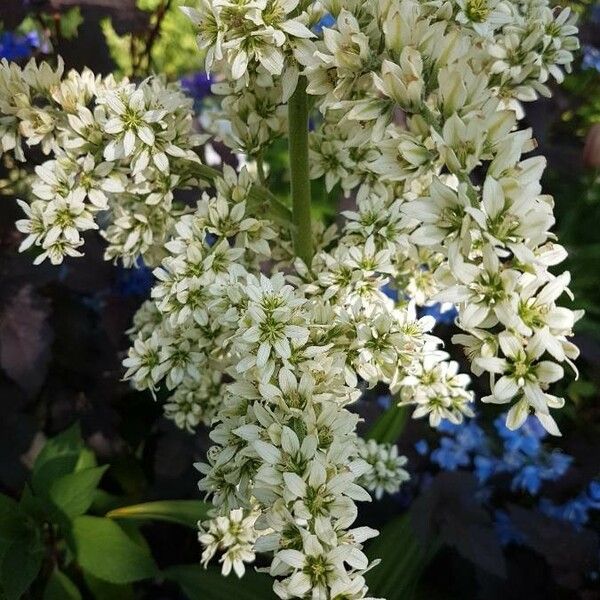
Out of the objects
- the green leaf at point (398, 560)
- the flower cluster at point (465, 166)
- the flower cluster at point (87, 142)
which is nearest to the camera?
the flower cluster at point (465, 166)

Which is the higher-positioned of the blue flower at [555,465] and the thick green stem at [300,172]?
the thick green stem at [300,172]

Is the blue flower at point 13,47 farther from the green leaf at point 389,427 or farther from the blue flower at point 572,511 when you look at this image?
the blue flower at point 572,511

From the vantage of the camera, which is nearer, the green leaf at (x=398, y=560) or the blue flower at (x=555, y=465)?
the green leaf at (x=398, y=560)

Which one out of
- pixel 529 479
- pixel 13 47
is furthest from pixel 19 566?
pixel 13 47

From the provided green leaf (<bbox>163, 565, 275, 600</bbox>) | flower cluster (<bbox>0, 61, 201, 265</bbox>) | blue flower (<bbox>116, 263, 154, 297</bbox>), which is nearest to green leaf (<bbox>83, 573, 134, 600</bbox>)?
green leaf (<bbox>163, 565, 275, 600</bbox>)

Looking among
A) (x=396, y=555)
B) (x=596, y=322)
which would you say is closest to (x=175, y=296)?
(x=396, y=555)

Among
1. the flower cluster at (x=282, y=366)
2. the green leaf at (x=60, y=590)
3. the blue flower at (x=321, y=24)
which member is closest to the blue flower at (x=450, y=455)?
the flower cluster at (x=282, y=366)

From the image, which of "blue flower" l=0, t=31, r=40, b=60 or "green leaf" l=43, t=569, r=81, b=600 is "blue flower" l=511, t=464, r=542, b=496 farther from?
"blue flower" l=0, t=31, r=40, b=60
